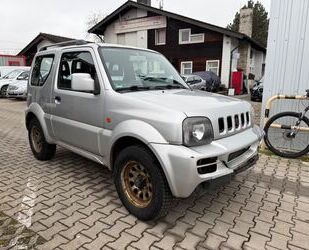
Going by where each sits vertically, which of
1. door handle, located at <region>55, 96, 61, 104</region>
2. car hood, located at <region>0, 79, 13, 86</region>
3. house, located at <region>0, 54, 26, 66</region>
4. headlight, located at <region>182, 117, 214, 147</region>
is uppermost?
house, located at <region>0, 54, 26, 66</region>

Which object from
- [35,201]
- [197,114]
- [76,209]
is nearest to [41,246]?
[76,209]

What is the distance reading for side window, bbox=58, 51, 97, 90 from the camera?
3727mm

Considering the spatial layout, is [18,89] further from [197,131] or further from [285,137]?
[197,131]

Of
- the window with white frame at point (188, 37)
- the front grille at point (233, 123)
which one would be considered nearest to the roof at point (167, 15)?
the window with white frame at point (188, 37)

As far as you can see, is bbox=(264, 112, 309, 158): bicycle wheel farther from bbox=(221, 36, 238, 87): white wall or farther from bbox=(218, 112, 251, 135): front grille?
bbox=(221, 36, 238, 87): white wall

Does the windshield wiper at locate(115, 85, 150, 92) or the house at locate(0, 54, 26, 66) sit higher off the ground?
the house at locate(0, 54, 26, 66)

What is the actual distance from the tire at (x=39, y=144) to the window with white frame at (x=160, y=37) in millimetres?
20024

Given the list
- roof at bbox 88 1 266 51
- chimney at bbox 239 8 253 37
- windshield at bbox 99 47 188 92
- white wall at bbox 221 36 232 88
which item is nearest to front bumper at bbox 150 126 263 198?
windshield at bbox 99 47 188 92

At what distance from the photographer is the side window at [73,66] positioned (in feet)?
12.2

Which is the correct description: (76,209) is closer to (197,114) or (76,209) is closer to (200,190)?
(200,190)

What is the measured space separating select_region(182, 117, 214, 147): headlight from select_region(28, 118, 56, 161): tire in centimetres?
304

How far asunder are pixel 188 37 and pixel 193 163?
21.1m

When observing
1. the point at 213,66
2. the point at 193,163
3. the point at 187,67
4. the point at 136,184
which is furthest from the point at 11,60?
the point at 193,163

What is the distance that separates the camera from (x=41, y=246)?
2674 mm
